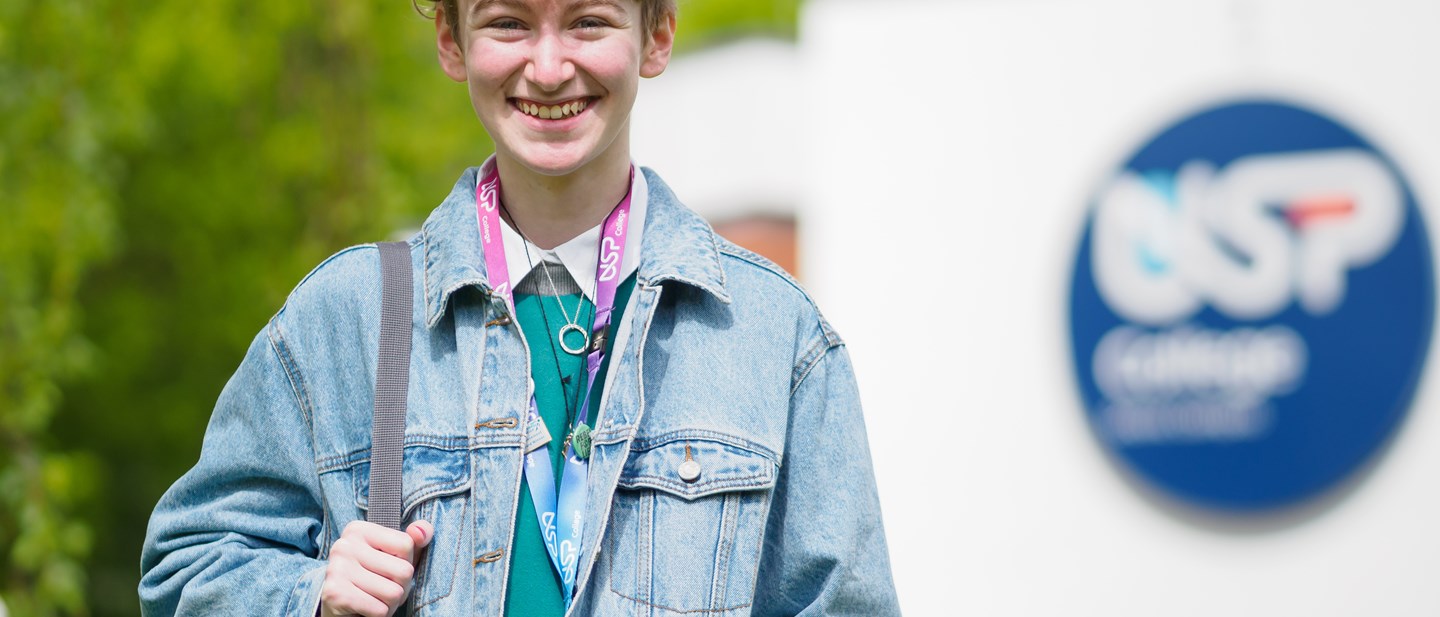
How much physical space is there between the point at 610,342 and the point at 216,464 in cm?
49

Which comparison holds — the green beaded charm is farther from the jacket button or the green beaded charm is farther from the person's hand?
the person's hand

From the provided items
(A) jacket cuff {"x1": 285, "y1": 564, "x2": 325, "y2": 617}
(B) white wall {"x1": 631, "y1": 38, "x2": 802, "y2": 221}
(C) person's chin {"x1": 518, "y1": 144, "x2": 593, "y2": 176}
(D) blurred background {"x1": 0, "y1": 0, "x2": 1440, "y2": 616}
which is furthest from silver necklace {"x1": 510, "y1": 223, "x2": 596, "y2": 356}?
(B) white wall {"x1": 631, "y1": 38, "x2": 802, "y2": 221}

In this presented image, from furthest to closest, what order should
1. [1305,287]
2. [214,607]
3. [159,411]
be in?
[159,411]
[1305,287]
[214,607]

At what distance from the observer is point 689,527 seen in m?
1.81

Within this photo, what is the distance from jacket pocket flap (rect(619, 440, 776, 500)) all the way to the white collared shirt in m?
0.21

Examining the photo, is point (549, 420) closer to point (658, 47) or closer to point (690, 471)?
point (690, 471)

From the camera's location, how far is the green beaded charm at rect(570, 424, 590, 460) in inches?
71.9

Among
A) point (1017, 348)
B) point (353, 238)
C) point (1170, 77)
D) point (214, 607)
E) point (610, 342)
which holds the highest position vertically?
point (1170, 77)

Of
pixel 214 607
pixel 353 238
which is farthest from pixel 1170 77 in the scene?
pixel 214 607

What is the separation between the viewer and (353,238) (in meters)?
7.64

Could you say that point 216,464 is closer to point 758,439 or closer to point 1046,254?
point 758,439

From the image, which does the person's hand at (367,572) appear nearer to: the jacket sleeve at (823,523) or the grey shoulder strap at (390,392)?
the grey shoulder strap at (390,392)

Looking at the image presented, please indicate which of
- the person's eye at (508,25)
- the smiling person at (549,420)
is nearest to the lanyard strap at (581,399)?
the smiling person at (549,420)

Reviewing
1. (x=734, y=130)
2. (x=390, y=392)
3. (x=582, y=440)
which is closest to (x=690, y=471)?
(x=582, y=440)
